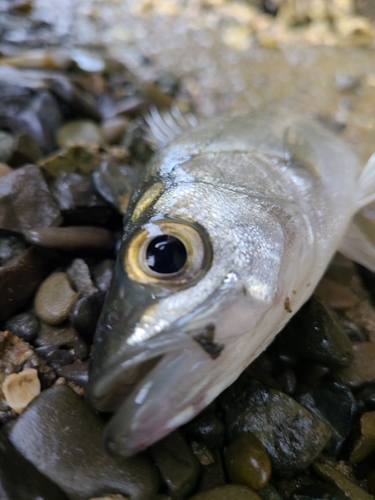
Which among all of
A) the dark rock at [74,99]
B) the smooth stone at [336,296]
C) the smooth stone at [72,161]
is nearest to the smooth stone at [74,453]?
the smooth stone at [336,296]

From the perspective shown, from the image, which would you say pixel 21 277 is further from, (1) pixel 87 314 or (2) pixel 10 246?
(1) pixel 87 314

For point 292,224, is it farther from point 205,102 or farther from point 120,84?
point 120,84

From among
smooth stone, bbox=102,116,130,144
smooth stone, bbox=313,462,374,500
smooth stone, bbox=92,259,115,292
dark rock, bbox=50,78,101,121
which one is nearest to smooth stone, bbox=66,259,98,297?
smooth stone, bbox=92,259,115,292

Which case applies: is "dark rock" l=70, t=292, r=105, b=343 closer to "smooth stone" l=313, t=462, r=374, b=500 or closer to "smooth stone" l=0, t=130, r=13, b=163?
"smooth stone" l=313, t=462, r=374, b=500

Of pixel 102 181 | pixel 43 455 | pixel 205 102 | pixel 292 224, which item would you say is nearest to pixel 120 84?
pixel 205 102

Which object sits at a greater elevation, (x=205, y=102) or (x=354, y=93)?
(x=354, y=93)

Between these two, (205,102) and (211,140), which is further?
(205,102)

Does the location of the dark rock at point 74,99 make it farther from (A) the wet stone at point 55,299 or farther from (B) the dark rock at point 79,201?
(A) the wet stone at point 55,299
